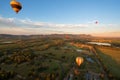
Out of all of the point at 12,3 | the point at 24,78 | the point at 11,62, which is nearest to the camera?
the point at 12,3

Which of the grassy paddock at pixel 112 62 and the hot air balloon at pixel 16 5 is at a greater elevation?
the hot air balloon at pixel 16 5

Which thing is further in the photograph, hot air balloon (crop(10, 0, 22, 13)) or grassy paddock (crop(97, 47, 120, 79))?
grassy paddock (crop(97, 47, 120, 79))

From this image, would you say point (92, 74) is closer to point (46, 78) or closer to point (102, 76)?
point (102, 76)

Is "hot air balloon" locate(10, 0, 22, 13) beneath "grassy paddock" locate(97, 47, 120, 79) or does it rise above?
above

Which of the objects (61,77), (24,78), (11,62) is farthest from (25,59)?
(61,77)

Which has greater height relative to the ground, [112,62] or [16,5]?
[16,5]

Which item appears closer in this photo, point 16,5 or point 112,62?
point 16,5

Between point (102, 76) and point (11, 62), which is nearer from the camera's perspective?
point (102, 76)

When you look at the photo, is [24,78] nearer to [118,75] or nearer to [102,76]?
[102,76]

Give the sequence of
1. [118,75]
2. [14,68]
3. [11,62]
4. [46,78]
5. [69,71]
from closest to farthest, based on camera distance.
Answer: [46,78] < [118,75] < [69,71] < [14,68] < [11,62]

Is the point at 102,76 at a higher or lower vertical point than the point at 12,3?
lower

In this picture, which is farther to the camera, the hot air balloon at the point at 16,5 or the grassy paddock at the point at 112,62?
the grassy paddock at the point at 112,62
